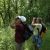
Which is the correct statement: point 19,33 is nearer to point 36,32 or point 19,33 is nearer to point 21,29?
point 21,29

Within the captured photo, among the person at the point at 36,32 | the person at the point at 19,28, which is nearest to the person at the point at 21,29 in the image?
the person at the point at 19,28

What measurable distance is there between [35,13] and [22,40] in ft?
30.3

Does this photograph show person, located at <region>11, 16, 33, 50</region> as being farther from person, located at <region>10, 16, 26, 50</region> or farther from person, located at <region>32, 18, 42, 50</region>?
person, located at <region>32, 18, 42, 50</region>

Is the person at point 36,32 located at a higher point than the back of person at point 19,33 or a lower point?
lower

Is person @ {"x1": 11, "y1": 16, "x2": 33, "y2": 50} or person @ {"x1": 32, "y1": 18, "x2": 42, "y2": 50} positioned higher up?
person @ {"x1": 11, "y1": 16, "x2": 33, "y2": 50}

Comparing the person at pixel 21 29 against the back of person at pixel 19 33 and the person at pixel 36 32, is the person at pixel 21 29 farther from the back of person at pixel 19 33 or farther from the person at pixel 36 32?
the person at pixel 36 32

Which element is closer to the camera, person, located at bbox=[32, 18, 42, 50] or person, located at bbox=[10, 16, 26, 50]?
person, located at bbox=[10, 16, 26, 50]

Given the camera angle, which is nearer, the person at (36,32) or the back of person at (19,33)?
the back of person at (19,33)

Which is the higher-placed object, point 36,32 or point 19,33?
point 19,33

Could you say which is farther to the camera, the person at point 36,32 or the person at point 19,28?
the person at point 36,32

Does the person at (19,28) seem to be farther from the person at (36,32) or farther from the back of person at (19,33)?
the person at (36,32)

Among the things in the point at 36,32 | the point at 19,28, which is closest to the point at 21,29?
the point at 19,28

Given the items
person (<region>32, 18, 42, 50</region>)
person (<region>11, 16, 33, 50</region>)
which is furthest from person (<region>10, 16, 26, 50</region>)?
person (<region>32, 18, 42, 50</region>)

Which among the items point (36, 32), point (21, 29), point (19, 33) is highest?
point (21, 29)
